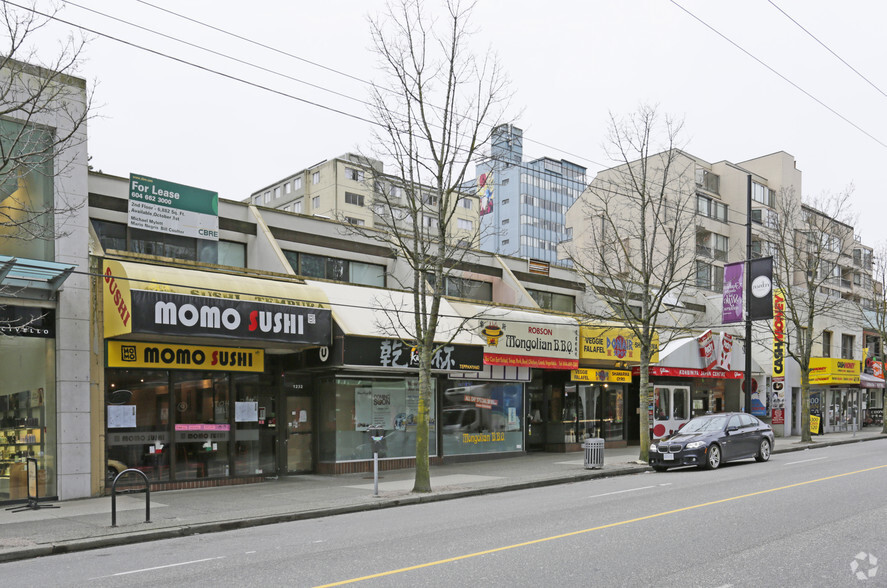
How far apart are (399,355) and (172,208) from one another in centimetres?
642

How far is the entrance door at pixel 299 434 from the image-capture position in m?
18.9

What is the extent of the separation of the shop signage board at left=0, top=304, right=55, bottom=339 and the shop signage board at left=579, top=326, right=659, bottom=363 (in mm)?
15233

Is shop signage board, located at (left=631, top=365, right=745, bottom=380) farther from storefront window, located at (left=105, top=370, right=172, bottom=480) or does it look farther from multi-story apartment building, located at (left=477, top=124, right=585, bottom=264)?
multi-story apartment building, located at (left=477, top=124, right=585, bottom=264)

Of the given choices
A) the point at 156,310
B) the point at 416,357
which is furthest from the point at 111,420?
the point at 416,357

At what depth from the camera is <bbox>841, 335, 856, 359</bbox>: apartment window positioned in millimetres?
41875

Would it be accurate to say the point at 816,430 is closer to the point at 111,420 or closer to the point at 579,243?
the point at 579,243

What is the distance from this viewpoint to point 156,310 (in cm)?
1483

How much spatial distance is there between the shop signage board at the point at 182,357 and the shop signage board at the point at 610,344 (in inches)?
428

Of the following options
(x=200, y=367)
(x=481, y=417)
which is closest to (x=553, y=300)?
(x=481, y=417)

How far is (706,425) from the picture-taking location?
68.1 feet

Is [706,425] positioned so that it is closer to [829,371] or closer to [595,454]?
[595,454]

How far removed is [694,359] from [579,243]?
1158 inches

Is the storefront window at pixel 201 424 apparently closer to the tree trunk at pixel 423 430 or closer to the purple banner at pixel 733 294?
the tree trunk at pixel 423 430

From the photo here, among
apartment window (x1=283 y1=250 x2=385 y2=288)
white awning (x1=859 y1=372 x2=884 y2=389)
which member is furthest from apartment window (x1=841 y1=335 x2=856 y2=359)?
apartment window (x1=283 y1=250 x2=385 y2=288)
